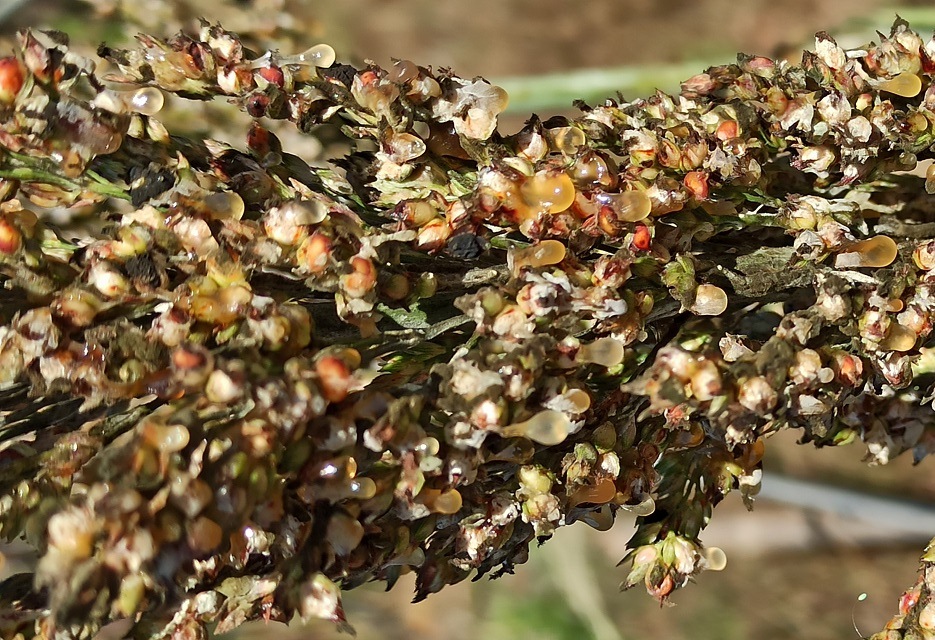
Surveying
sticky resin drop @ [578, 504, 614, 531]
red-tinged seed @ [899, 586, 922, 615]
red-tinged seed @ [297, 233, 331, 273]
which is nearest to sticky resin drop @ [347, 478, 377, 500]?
red-tinged seed @ [297, 233, 331, 273]

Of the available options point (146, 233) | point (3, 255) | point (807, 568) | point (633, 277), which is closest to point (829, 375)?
point (633, 277)

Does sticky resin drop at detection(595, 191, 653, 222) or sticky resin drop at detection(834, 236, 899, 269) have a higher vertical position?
sticky resin drop at detection(595, 191, 653, 222)

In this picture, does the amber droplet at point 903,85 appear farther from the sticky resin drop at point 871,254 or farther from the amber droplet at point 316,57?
the amber droplet at point 316,57

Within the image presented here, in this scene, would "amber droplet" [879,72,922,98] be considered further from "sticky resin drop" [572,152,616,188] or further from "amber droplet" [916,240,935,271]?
"sticky resin drop" [572,152,616,188]

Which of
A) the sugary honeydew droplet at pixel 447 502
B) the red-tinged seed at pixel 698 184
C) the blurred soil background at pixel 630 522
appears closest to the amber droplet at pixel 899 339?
the red-tinged seed at pixel 698 184

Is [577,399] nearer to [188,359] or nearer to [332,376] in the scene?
[332,376]

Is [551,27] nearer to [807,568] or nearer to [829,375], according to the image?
[807,568]

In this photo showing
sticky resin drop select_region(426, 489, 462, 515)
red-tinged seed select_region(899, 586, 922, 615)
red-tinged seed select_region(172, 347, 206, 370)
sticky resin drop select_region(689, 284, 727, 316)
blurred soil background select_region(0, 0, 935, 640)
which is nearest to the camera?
red-tinged seed select_region(172, 347, 206, 370)

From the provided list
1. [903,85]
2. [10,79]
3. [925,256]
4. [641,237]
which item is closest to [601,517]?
[641,237]

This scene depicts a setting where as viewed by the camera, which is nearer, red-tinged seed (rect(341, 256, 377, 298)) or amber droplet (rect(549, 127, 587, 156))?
red-tinged seed (rect(341, 256, 377, 298))
